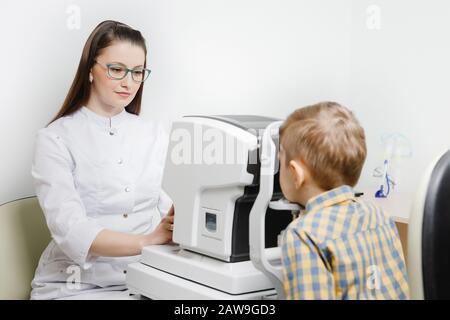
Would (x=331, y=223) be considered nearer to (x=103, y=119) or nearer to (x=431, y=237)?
(x=431, y=237)

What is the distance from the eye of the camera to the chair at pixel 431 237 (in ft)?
4.11

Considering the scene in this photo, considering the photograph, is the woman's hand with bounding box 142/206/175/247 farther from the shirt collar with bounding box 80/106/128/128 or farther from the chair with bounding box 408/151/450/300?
the chair with bounding box 408/151/450/300

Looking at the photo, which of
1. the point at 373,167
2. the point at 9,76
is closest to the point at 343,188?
the point at 9,76

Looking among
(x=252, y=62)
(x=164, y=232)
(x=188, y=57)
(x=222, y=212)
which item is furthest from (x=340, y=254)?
(x=252, y=62)

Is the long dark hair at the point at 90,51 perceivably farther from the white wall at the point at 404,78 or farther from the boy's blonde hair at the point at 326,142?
the white wall at the point at 404,78

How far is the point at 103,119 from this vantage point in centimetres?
183

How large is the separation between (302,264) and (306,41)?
6.00ft

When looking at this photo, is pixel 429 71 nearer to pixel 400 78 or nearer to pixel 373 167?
pixel 400 78

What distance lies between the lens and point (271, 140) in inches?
48.9

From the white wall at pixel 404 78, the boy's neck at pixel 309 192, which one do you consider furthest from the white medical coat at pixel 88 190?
the white wall at pixel 404 78

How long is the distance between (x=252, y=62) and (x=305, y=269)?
1.62 metres

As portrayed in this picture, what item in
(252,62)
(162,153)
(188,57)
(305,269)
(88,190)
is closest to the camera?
(305,269)

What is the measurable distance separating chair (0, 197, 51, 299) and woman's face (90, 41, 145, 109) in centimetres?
42

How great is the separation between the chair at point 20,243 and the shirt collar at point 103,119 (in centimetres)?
34
